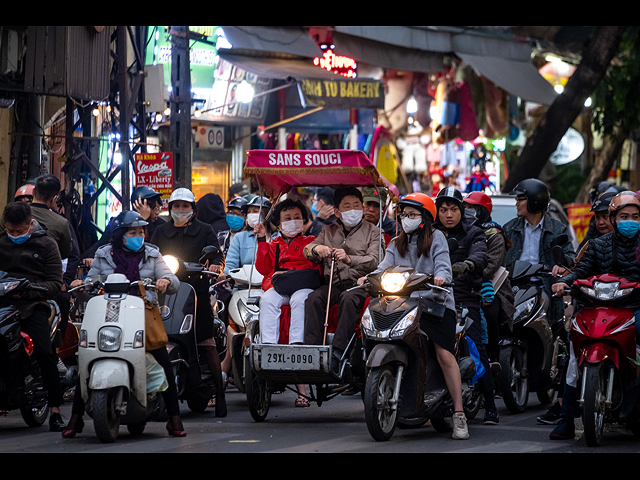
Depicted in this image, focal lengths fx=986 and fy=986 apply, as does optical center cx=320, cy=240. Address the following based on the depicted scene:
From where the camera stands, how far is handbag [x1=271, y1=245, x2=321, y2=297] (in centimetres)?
888

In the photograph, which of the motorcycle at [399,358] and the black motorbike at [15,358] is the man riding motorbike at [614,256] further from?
the black motorbike at [15,358]

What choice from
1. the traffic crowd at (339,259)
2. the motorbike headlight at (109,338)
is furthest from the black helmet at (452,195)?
the motorbike headlight at (109,338)

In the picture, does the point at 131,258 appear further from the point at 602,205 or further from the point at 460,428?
the point at 602,205

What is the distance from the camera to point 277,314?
346 inches

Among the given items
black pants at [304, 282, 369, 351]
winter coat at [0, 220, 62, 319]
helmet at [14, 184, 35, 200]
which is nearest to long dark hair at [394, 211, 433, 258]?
black pants at [304, 282, 369, 351]

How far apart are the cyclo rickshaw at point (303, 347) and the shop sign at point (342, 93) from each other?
10.5 metres

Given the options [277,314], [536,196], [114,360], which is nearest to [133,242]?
[114,360]

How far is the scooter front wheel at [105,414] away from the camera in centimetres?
739

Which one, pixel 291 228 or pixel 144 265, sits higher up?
pixel 291 228

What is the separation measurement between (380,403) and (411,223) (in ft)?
4.85

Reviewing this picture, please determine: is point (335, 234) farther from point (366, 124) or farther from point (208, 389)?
point (366, 124)
